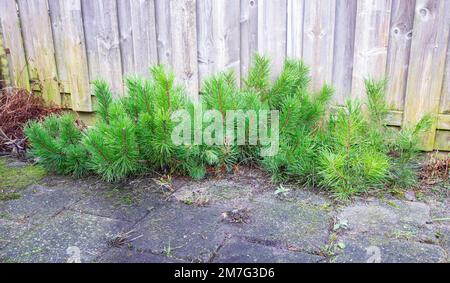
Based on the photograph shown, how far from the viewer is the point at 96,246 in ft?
5.55

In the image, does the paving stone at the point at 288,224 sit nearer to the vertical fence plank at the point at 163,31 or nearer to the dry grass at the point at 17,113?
the vertical fence plank at the point at 163,31

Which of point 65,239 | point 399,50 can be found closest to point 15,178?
point 65,239

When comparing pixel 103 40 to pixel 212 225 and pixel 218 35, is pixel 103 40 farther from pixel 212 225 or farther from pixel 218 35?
pixel 212 225

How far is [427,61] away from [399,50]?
6.2 inches

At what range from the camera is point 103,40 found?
10.0ft

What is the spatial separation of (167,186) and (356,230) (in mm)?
984

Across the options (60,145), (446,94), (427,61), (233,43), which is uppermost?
(233,43)

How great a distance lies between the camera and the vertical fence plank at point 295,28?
2.53 meters

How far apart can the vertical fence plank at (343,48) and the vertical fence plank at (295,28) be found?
203 mm

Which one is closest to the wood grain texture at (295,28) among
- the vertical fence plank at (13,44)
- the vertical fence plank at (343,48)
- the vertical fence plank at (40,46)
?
the vertical fence plank at (343,48)

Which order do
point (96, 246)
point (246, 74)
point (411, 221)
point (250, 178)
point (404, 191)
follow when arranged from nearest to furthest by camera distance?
point (96, 246) → point (411, 221) → point (404, 191) → point (250, 178) → point (246, 74)

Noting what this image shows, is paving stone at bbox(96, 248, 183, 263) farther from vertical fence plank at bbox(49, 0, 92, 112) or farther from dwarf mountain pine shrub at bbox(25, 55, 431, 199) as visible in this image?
vertical fence plank at bbox(49, 0, 92, 112)
